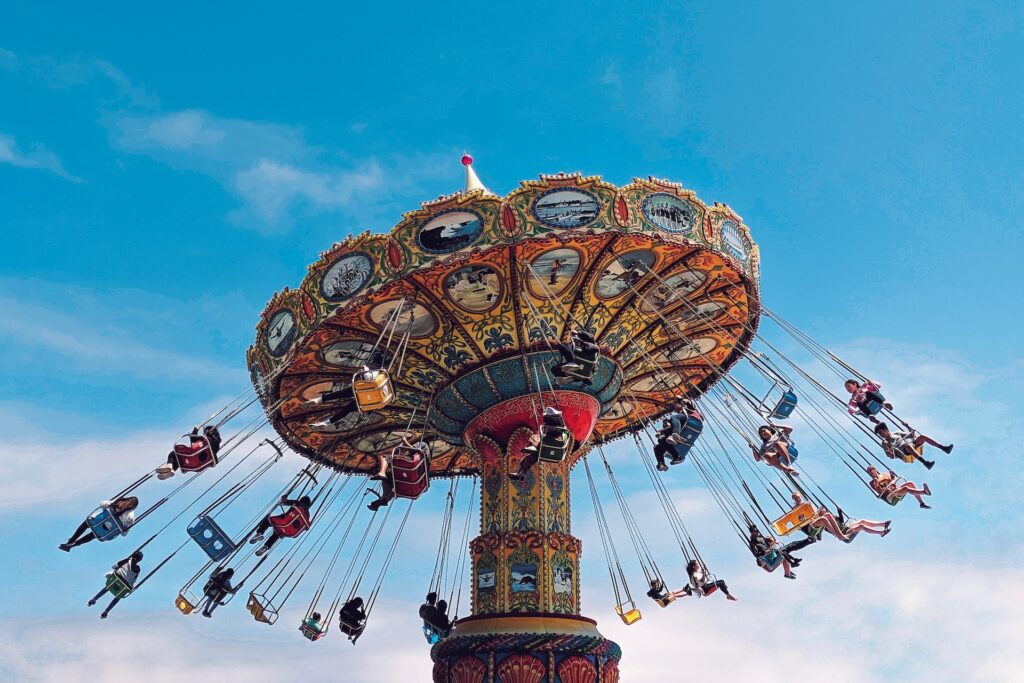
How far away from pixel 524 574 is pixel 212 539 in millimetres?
4536

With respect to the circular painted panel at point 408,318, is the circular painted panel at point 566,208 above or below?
below

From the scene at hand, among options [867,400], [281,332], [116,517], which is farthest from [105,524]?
[867,400]

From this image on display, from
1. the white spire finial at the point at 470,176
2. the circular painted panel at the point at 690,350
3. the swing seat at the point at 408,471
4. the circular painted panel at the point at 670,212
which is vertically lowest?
the swing seat at the point at 408,471

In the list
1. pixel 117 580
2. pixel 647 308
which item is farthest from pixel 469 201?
pixel 117 580

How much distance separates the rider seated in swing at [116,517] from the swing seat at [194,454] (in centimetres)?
89

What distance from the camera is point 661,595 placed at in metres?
14.5

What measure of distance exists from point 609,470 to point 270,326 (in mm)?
7385

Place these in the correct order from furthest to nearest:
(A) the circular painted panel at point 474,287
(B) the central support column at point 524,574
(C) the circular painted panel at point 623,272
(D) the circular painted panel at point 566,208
A: (C) the circular painted panel at point 623,272, (A) the circular painted panel at point 474,287, (B) the central support column at point 524,574, (D) the circular painted panel at point 566,208

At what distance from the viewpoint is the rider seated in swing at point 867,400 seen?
40.7 feet

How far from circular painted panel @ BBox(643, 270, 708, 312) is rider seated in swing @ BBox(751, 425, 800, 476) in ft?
8.30

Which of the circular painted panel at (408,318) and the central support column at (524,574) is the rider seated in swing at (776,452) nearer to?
the central support column at (524,574)

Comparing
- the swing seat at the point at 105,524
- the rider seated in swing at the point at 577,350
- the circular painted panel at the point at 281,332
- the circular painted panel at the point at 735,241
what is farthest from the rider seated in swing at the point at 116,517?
the circular painted panel at the point at 735,241

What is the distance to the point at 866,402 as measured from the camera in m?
12.4

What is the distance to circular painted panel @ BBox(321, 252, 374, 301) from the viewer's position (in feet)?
40.4
